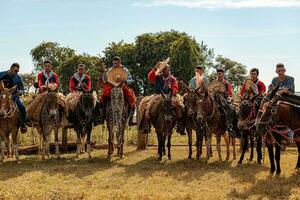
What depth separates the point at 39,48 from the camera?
86.4 m

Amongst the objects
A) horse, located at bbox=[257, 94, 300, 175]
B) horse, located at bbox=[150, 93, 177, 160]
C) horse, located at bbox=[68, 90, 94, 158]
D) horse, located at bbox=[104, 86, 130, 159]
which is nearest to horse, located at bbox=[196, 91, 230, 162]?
horse, located at bbox=[150, 93, 177, 160]

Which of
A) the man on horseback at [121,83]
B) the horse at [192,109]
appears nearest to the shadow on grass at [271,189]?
the horse at [192,109]

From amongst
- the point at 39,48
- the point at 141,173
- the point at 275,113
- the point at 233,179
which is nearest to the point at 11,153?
the point at 141,173

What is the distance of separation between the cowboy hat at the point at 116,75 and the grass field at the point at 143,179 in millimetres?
2727

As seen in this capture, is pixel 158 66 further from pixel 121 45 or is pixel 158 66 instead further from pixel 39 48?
pixel 39 48

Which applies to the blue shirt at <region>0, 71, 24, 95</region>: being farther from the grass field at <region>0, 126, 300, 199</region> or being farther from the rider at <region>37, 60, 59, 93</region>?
the grass field at <region>0, 126, 300, 199</region>

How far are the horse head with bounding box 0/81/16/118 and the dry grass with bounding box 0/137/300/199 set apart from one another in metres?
1.75

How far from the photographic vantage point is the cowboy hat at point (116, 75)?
14.7 metres

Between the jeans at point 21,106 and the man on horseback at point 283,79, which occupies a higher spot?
the man on horseback at point 283,79

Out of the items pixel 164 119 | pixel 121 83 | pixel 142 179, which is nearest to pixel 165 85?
pixel 164 119

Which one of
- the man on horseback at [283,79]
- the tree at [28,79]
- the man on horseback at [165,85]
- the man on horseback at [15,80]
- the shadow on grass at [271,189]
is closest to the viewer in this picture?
the shadow on grass at [271,189]

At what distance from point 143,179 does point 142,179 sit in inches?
1.1

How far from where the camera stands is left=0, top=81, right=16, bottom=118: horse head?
13.5 metres

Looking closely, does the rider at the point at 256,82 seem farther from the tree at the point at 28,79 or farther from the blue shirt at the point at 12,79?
the tree at the point at 28,79
